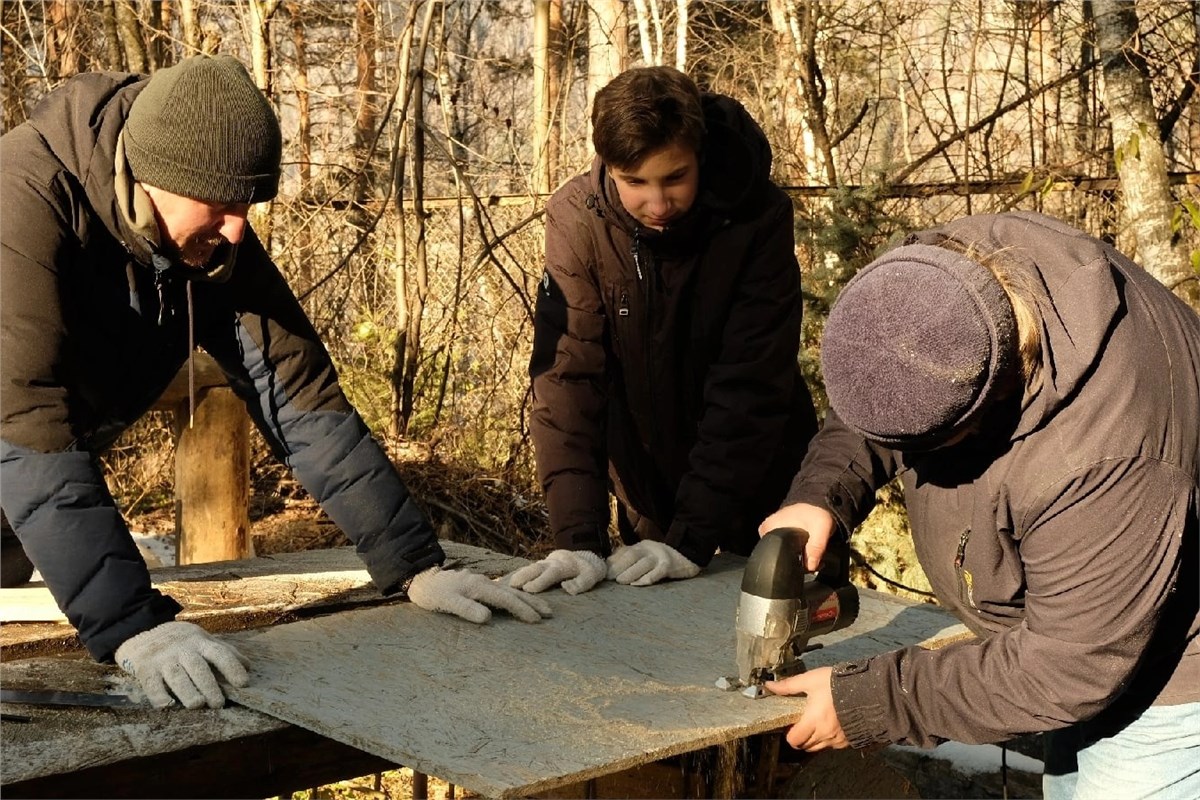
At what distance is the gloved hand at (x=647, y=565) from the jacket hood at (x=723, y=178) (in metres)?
0.88

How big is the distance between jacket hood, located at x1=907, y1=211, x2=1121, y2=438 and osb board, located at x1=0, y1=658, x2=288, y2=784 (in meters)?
1.52

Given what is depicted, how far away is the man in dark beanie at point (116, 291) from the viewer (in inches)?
91.0

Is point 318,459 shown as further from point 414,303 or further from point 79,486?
point 414,303

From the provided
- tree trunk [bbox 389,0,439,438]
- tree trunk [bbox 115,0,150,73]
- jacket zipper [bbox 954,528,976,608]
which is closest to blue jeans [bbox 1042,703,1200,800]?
jacket zipper [bbox 954,528,976,608]

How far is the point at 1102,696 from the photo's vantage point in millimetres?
1962

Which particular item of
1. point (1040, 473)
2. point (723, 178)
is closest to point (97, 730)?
point (1040, 473)

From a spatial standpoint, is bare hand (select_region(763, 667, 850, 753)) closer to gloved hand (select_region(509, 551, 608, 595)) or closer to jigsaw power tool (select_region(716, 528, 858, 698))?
jigsaw power tool (select_region(716, 528, 858, 698))

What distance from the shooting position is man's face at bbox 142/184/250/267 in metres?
2.47

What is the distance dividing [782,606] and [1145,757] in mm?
705

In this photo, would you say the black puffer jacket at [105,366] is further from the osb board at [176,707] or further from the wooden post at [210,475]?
the wooden post at [210,475]

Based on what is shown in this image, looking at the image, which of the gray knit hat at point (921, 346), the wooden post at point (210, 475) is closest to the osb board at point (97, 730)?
the gray knit hat at point (921, 346)

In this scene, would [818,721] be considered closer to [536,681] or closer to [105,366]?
[536,681]

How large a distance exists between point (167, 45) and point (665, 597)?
5779 millimetres

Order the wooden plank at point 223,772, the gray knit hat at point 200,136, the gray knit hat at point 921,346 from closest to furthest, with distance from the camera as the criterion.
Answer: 1. the gray knit hat at point 921,346
2. the wooden plank at point 223,772
3. the gray knit hat at point 200,136
